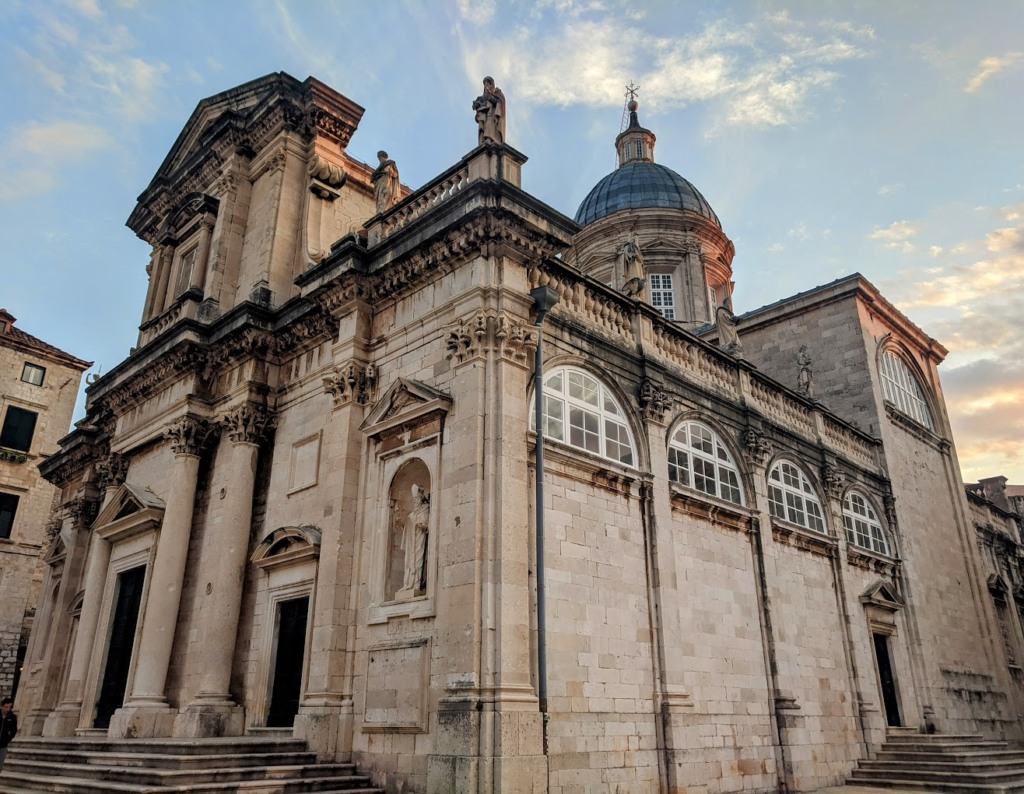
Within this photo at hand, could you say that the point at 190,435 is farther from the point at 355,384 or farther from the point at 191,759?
the point at 191,759

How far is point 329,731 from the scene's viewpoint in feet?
37.7

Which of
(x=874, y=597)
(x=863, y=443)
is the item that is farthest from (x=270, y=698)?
(x=863, y=443)

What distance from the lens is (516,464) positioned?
11.3 metres

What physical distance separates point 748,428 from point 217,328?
11.7m


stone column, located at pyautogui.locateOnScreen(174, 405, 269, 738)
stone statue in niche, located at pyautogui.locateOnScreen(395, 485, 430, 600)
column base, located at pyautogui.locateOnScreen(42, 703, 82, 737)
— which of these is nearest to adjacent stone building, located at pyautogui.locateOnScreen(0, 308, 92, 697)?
column base, located at pyautogui.locateOnScreen(42, 703, 82, 737)

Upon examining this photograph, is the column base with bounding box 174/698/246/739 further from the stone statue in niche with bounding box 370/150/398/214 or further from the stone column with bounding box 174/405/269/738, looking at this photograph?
the stone statue in niche with bounding box 370/150/398/214

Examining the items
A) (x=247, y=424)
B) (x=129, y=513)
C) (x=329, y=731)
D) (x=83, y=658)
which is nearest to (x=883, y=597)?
(x=329, y=731)

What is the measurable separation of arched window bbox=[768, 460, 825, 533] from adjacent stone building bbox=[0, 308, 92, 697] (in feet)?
91.8

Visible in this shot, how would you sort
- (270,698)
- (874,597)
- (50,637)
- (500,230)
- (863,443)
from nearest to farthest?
1. (500,230)
2. (270,698)
3. (874,597)
4. (50,637)
5. (863,443)

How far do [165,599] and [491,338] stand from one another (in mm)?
8527

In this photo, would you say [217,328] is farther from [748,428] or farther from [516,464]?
[748,428]

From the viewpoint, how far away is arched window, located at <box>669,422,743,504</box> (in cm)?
1518

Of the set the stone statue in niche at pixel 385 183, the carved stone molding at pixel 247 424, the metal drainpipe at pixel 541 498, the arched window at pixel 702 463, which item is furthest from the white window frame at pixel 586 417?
the carved stone molding at pixel 247 424

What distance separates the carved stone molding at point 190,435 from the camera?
16.3 metres
